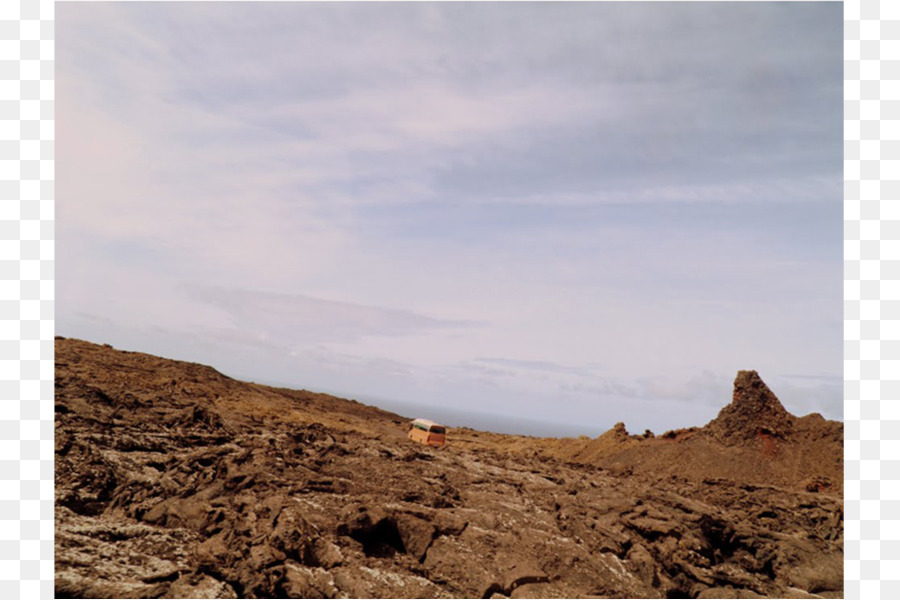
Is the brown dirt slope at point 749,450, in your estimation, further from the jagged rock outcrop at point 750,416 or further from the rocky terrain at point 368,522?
the rocky terrain at point 368,522

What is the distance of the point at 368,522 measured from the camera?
42.3ft

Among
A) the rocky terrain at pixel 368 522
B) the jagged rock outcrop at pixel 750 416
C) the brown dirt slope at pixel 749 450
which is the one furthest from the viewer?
the jagged rock outcrop at pixel 750 416

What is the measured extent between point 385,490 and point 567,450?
26350mm

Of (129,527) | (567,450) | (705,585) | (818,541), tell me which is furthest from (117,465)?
(567,450)

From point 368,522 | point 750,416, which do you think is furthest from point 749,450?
point 368,522

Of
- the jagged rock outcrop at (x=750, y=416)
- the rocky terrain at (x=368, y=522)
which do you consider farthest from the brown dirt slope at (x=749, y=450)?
the rocky terrain at (x=368, y=522)

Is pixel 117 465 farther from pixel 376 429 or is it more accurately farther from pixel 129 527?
pixel 376 429

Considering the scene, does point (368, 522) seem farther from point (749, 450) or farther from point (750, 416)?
point (750, 416)

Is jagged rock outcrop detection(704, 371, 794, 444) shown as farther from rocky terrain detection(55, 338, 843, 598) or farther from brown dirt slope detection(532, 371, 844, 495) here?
rocky terrain detection(55, 338, 843, 598)

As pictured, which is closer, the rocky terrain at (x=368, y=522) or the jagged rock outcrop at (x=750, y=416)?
the rocky terrain at (x=368, y=522)

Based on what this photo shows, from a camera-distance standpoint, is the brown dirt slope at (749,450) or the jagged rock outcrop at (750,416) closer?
the brown dirt slope at (749,450)

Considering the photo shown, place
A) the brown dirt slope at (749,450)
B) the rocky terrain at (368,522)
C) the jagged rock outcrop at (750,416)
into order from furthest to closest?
the jagged rock outcrop at (750,416) < the brown dirt slope at (749,450) < the rocky terrain at (368,522)

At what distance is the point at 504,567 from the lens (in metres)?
12.9

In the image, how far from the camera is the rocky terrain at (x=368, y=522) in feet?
34.8
